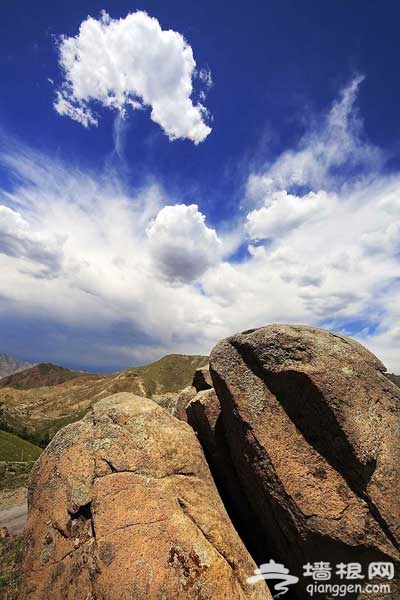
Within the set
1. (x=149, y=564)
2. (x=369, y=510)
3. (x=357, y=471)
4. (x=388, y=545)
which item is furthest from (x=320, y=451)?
(x=149, y=564)

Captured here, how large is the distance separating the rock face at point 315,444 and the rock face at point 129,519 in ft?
8.02

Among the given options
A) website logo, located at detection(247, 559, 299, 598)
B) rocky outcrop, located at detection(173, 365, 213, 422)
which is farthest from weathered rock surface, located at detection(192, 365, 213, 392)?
website logo, located at detection(247, 559, 299, 598)

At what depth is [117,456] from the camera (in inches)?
591

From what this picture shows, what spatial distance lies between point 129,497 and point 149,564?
8.08 ft

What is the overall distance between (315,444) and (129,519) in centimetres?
783

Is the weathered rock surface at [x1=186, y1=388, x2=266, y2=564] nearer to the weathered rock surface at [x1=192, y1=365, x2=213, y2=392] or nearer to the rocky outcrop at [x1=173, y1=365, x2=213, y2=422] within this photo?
the rocky outcrop at [x1=173, y1=365, x2=213, y2=422]

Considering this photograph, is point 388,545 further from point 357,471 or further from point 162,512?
point 162,512

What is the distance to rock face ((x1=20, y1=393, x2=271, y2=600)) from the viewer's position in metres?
11.7

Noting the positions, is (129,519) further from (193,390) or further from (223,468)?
(193,390)

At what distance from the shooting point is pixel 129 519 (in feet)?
43.0

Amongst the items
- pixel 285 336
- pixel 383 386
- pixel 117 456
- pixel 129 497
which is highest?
pixel 285 336

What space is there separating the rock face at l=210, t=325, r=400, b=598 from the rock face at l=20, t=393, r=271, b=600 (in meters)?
2.44

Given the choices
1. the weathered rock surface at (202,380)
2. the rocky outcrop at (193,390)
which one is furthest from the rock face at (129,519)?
the weathered rock surface at (202,380)

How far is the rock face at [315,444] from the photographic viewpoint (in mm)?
13250
